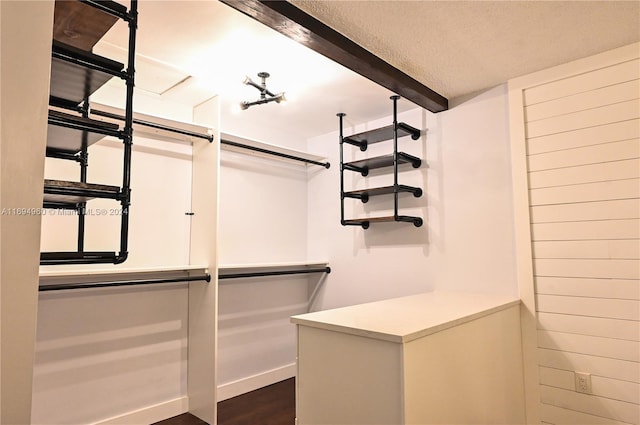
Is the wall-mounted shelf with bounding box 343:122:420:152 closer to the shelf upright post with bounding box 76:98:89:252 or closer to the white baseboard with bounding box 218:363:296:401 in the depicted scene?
the shelf upright post with bounding box 76:98:89:252

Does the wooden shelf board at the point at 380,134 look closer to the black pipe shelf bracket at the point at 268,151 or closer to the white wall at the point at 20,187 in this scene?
the black pipe shelf bracket at the point at 268,151

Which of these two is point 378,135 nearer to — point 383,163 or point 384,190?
point 383,163

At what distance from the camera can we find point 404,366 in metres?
1.43

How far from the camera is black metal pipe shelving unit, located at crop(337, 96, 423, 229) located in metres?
2.92

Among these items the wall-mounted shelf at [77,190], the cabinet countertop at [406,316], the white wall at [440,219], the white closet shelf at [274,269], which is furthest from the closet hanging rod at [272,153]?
the cabinet countertop at [406,316]

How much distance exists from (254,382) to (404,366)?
2.29 meters

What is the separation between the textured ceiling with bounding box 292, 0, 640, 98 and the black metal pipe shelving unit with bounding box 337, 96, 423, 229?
2.02 ft

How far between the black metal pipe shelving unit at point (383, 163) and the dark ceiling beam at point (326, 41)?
1.35 feet

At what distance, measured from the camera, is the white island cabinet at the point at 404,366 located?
1476 mm

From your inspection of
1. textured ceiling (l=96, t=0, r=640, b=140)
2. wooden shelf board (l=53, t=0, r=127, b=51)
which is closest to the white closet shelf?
textured ceiling (l=96, t=0, r=640, b=140)

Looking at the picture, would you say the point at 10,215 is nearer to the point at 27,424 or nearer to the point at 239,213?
the point at 27,424

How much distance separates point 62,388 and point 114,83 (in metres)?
1.98

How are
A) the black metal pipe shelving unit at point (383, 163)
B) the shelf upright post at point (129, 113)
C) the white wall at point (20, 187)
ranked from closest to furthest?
the white wall at point (20, 187)
the shelf upright post at point (129, 113)
the black metal pipe shelving unit at point (383, 163)

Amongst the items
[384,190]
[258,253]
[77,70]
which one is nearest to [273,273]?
[258,253]
